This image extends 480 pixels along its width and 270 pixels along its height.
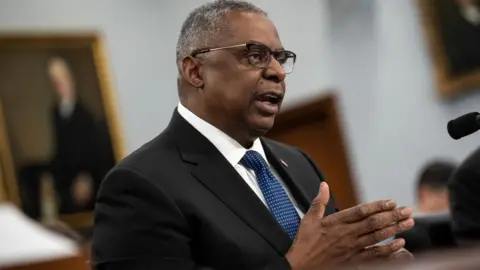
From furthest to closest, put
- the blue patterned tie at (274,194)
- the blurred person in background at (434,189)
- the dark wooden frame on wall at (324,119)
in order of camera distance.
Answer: the dark wooden frame on wall at (324,119), the blurred person in background at (434,189), the blue patterned tie at (274,194)

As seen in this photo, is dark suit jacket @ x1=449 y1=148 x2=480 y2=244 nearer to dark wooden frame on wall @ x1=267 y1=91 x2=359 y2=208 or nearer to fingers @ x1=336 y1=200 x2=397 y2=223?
fingers @ x1=336 y1=200 x2=397 y2=223

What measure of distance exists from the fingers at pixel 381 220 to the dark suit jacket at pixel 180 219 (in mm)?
242

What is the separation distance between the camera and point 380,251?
2.43 meters

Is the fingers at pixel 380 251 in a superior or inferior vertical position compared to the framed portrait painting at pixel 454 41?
inferior

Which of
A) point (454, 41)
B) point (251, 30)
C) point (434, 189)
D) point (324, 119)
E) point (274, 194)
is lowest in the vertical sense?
point (434, 189)

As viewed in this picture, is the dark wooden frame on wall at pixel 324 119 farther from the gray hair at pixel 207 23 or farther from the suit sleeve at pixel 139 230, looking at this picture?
the suit sleeve at pixel 139 230

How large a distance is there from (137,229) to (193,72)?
2.25 feet

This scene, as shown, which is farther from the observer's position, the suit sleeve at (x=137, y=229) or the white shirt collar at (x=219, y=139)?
the white shirt collar at (x=219, y=139)

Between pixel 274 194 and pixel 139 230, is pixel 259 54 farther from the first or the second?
pixel 139 230

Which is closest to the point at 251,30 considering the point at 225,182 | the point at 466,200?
the point at 225,182

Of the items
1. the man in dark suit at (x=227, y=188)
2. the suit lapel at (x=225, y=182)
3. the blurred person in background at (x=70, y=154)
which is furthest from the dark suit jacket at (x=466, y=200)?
the blurred person in background at (x=70, y=154)

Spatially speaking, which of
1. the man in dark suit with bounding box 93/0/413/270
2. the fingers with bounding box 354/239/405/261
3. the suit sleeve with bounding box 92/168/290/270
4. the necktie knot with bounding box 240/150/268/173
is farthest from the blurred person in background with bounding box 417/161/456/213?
the suit sleeve with bounding box 92/168/290/270

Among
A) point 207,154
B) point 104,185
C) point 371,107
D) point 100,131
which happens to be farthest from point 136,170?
Answer: point 371,107

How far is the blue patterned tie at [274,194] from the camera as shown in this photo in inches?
102
